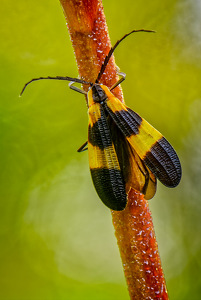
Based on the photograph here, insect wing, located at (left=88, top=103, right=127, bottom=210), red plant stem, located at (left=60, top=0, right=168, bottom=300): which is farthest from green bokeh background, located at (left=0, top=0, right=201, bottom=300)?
red plant stem, located at (left=60, top=0, right=168, bottom=300)

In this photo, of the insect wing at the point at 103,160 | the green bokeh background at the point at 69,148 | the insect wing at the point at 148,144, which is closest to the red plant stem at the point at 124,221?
the insect wing at the point at 103,160

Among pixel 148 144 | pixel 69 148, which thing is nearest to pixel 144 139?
pixel 148 144

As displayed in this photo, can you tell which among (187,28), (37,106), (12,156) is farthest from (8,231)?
(187,28)

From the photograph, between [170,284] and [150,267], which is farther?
[170,284]

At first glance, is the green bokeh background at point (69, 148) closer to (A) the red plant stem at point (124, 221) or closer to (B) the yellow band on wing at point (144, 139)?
(B) the yellow band on wing at point (144, 139)

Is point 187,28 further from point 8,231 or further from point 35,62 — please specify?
point 8,231

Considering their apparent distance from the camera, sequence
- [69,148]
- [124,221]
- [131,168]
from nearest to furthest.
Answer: [124,221] < [131,168] < [69,148]

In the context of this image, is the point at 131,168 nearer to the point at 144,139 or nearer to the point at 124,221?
the point at 144,139

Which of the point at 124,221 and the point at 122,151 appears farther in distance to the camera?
the point at 122,151
